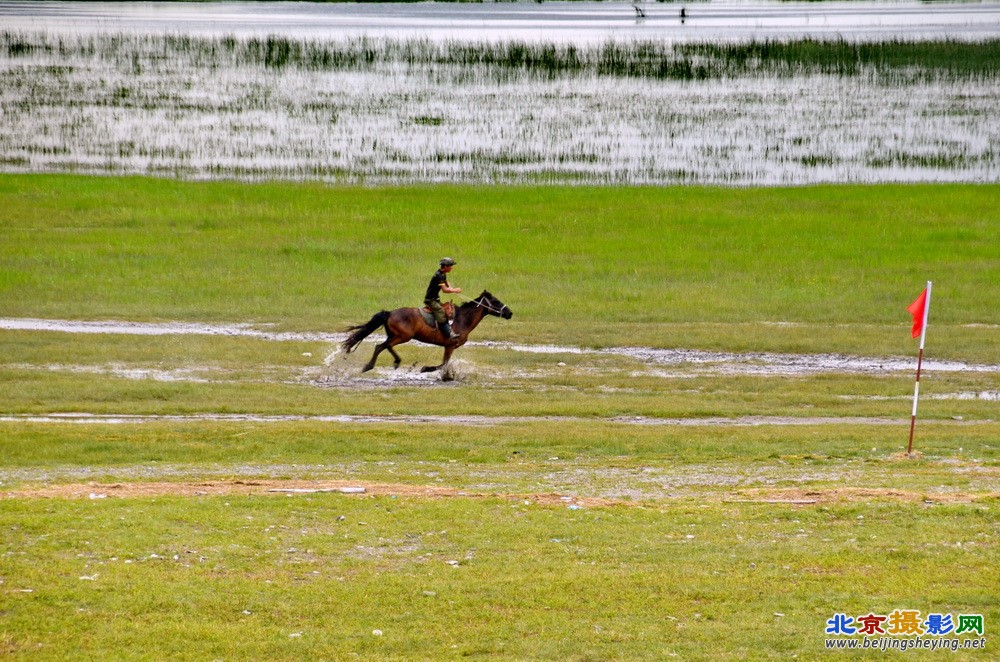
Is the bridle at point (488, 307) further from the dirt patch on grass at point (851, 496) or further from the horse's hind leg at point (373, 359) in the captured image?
the dirt patch on grass at point (851, 496)

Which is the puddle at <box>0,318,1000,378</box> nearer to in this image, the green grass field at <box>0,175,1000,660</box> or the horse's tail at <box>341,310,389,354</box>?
the green grass field at <box>0,175,1000,660</box>

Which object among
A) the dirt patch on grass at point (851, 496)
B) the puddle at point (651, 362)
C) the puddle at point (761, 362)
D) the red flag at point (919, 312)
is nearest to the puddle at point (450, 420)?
the red flag at point (919, 312)

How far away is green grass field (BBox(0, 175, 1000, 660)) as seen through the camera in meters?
11.0

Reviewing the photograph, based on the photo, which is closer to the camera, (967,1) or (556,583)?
(556,583)

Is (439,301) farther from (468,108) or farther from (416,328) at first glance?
(468,108)

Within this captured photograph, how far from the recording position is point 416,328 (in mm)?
25203

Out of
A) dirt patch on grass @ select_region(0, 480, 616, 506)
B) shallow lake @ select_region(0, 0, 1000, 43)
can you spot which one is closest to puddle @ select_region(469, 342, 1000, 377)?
dirt patch on grass @ select_region(0, 480, 616, 506)

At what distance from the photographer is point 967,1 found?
11531cm

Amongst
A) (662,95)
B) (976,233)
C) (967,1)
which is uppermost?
(967,1)

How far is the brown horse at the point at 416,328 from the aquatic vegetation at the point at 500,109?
21.3 metres

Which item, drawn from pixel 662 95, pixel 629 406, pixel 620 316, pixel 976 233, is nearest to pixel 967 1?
pixel 662 95

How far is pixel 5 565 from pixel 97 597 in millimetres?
1300

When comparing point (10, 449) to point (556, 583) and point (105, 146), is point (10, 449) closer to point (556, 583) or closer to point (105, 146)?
point (556, 583)

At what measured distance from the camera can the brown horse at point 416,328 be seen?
25.1 m
